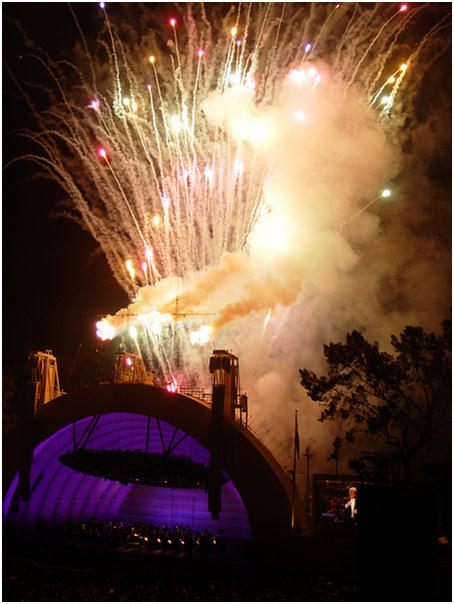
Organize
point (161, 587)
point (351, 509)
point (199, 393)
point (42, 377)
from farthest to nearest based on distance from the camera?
point (42, 377)
point (199, 393)
point (351, 509)
point (161, 587)

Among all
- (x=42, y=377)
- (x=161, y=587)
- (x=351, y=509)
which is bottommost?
(x=161, y=587)

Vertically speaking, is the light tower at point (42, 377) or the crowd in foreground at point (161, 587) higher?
the light tower at point (42, 377)

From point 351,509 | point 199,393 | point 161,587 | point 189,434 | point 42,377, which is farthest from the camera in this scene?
point 42,377

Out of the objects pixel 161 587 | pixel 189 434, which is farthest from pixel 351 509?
pixel 161 587

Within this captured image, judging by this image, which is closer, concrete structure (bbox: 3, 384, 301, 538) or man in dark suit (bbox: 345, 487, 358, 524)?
concrete structure (bbox: 3, 384, 301, 538)

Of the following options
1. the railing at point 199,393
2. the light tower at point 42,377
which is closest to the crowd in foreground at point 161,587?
the railing at point 199,393

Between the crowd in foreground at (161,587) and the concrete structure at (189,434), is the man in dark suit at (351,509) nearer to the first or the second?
the concrete structure at (189,434)

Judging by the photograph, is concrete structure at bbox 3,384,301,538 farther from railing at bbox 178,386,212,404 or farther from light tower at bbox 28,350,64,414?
railing at bbox 178,386,212,404

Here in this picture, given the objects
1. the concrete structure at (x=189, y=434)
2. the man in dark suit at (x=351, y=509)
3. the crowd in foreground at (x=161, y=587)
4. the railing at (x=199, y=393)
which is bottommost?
the crowd in foreground at (x=161, y=587)

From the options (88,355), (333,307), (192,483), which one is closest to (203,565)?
(192,483)

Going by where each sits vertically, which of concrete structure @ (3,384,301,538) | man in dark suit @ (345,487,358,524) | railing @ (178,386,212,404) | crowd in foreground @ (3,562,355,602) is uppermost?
railing @ (178,386,212,404)

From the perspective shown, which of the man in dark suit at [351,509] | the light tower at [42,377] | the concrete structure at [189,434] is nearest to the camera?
the concrete structure at [189,434]

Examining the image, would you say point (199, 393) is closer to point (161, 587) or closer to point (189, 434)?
point (189, 434)

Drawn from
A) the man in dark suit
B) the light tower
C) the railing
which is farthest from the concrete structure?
the man in dark suit
